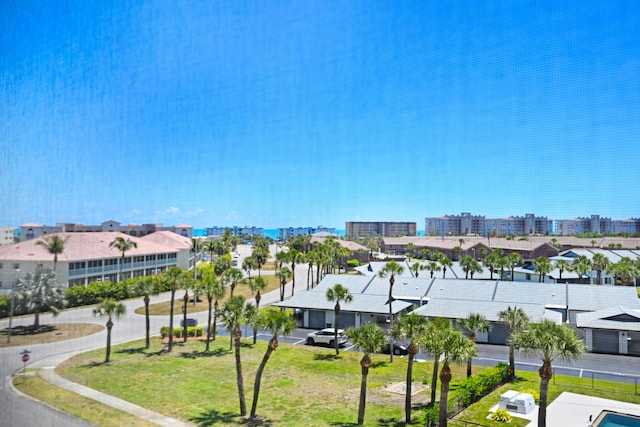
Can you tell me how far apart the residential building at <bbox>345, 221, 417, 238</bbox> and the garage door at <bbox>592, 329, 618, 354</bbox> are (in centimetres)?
3295

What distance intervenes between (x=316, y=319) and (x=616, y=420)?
712cm

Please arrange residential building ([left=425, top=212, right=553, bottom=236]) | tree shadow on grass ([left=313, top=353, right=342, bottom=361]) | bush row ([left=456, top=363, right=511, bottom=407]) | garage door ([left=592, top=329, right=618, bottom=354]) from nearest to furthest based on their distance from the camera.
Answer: bush row ([left=456, top=363, right=511, bottom=407])
tree shadow on grass ([left=313, top=353, right=342, bottom=361])
garage door ([left=592, top=329, right=618, bottom=354])
residential building ([left=425, top=212, right=553, bottom=236])

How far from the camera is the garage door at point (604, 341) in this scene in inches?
328

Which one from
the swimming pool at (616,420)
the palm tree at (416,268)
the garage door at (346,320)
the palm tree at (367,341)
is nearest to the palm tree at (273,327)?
the palm tree at (367,341)

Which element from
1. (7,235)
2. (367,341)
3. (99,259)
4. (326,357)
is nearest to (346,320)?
(326,357)

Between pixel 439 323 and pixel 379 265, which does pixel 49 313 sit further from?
pixel 379 265

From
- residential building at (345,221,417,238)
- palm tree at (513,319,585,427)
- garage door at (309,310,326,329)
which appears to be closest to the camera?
palm tree at (513,319,585,427)

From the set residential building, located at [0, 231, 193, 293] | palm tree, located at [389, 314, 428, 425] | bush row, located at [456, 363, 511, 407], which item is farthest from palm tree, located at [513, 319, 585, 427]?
residential building, located at [0, 231, 193, 293]

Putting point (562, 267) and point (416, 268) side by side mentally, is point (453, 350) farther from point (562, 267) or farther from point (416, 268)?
point (562, 267)

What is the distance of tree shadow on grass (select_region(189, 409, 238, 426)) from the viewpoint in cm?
414

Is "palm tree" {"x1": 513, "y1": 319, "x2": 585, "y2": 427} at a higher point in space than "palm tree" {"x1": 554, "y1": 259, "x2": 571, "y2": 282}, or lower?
higher

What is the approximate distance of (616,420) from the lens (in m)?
4.28

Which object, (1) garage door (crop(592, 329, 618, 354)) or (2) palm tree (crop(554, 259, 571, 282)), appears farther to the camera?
(2) palm tree (crop(554, 259, 571, 282))

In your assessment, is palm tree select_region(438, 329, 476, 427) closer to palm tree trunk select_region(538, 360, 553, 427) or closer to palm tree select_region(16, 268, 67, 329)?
palm tree trunk select_region(538, 360, 553, 427)
